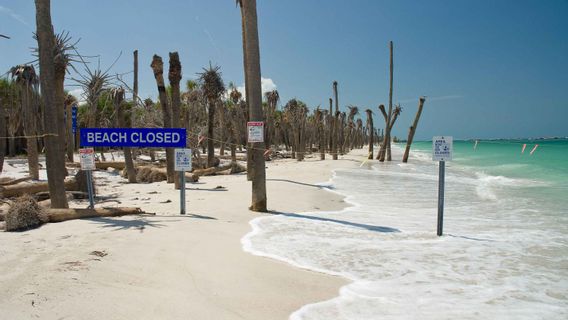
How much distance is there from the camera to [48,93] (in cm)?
672

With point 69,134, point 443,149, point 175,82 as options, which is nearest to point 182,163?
point 443,149

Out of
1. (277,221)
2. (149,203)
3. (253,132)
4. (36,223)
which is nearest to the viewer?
(36,223)

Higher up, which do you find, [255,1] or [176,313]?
[255,1]

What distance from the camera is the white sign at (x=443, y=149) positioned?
676 centimetres

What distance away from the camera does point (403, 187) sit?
14289 mm

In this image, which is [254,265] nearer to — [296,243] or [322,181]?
[296,243]

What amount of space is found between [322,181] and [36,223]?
11.1 m

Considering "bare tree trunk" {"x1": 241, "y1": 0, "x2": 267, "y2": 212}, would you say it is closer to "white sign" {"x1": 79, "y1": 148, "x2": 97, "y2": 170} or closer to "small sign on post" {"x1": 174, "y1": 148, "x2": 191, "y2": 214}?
"small sign on post" {"x1": 174, "y1": 148, "x2": 191, "y2": 214}

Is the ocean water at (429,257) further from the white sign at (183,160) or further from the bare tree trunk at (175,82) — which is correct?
the bare tree trunk at (175,82)

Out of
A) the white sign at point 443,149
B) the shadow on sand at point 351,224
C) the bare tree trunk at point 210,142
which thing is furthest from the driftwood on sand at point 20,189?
the white sign at point 443,149

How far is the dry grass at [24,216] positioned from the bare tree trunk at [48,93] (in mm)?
945

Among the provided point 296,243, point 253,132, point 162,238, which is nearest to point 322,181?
point 253,132

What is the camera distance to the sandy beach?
10.4ft

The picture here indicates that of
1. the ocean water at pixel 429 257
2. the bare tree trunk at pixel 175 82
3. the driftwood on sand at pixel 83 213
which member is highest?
the bare tree trunk at pixel 175 82
